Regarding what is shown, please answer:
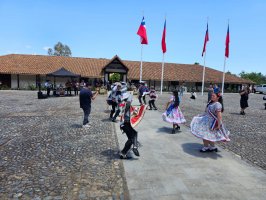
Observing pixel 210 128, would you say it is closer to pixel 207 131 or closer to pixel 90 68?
pixel 207 131

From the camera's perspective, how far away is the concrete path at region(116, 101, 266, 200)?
14.1 feet

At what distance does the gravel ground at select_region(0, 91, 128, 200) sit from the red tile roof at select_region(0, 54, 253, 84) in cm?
2775

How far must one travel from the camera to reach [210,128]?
645 centimetres

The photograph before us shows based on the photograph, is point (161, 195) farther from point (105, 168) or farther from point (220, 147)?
point (220, 147)

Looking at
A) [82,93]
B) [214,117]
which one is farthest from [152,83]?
[214,117]

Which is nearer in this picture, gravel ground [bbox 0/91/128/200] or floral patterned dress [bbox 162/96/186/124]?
gravel ground [bbox 0/91/128/200]

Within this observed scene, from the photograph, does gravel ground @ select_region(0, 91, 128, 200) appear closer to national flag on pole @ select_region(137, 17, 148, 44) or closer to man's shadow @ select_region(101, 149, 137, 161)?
man's shadow @ select_region(101, 149, 137, 161)

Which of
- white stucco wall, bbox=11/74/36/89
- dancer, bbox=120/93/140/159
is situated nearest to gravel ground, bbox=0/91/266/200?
dancer, bbox=120/93/140/159

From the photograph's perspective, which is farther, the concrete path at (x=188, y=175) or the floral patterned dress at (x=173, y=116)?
the floral patterned dress at (x=173, y=116)

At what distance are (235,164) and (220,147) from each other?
1.48 metres

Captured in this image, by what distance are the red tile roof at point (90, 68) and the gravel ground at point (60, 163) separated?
27747 mm

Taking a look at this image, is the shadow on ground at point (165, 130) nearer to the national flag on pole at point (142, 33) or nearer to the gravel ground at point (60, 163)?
the gravel ground at point (60, 163)

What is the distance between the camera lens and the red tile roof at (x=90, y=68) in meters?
35.4

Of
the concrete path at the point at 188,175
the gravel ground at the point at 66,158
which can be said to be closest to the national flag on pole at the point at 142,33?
the gravel ground at the point at 66,158
